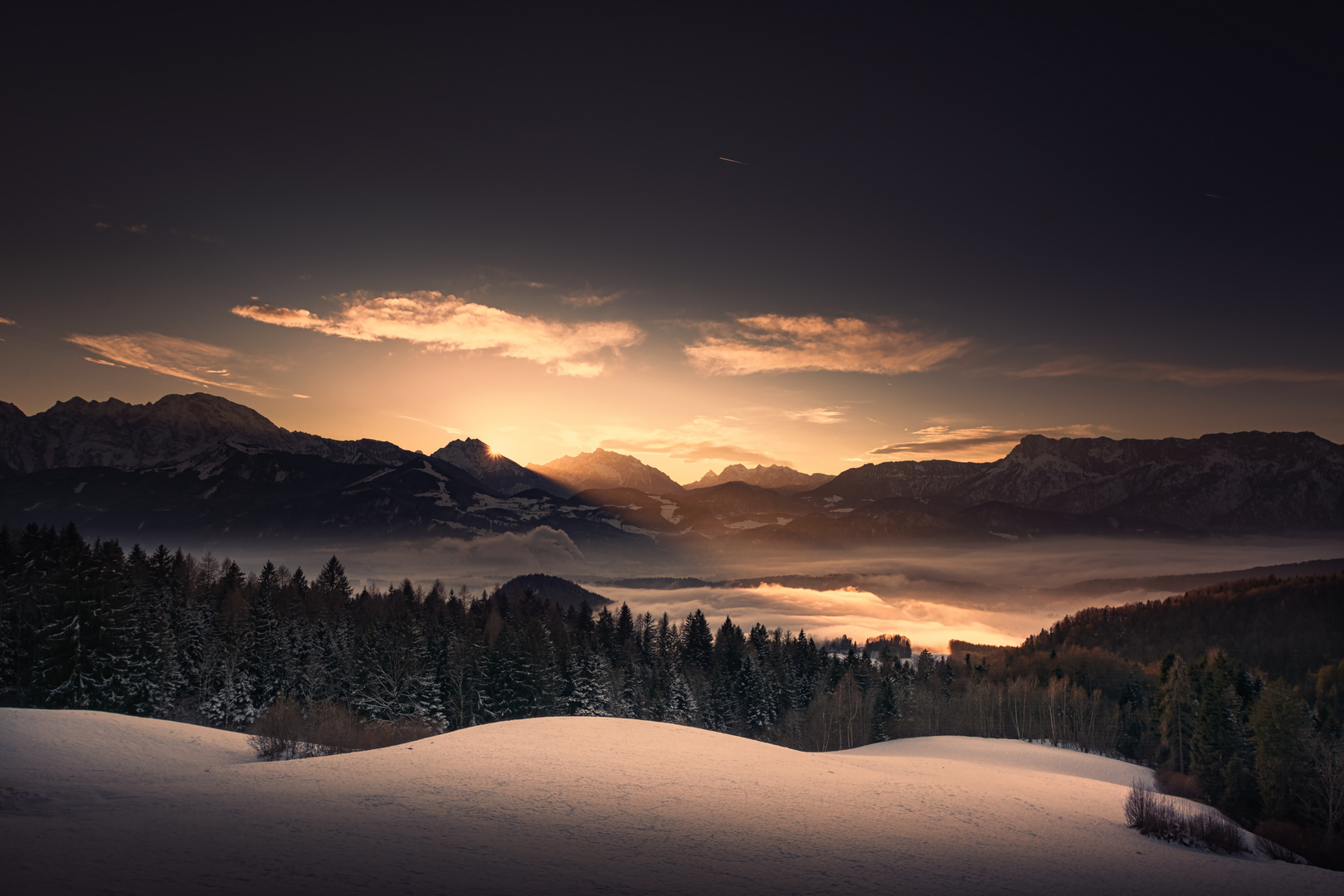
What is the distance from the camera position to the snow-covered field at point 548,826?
51.9ft

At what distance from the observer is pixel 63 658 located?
5697 centimetres

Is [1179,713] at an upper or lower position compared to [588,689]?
upper

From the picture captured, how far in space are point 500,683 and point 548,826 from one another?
185 feet

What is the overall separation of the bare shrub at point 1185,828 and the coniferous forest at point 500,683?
2378cm

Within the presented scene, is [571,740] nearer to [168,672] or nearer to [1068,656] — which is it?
[168,672]

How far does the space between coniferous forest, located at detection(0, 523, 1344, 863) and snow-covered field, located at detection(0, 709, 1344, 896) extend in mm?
17585

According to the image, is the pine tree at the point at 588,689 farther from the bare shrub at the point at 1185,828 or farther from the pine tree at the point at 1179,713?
the pine tree at the point at 1179,713

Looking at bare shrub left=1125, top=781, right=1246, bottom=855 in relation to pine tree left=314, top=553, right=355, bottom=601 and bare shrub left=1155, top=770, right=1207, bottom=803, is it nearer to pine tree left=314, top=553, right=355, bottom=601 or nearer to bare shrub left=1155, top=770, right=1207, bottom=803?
bare shrub left=1155, top=770, right=1207, bottom=803

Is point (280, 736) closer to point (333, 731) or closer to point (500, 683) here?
point (333, 731)

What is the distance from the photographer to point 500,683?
74500 mm

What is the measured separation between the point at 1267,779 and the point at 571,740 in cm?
5377

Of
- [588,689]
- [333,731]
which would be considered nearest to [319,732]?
[333,731]

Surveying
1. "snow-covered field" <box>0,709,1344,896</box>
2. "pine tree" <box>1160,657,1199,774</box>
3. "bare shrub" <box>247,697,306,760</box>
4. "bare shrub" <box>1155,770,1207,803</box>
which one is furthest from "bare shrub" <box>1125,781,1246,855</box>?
"pine tree" <box>1160,657,1199,774</box>

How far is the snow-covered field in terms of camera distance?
15820 mm
